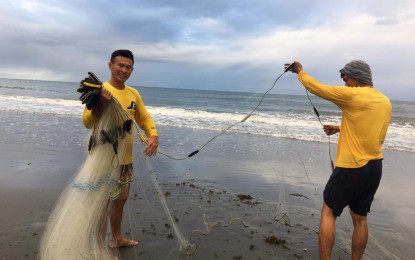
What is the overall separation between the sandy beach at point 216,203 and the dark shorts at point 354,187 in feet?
3.51

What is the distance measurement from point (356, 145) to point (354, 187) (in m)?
0.41

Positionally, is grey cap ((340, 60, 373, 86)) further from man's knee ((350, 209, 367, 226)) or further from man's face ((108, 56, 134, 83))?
man's face ((108, 56, 134, 83))

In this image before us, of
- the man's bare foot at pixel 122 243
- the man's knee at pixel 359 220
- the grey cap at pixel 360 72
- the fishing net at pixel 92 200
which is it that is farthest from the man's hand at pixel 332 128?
the man's bare foot at pixel 122 243

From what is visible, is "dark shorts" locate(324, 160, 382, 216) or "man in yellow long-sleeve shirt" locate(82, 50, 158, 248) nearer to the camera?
"dark shorts" locate(324, 160, 382, 216)

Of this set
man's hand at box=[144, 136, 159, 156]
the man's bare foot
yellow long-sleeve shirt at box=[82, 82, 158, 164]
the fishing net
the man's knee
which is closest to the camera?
the fishing net

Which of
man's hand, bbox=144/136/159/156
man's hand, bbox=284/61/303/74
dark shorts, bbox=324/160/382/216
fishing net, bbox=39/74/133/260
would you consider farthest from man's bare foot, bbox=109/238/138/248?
man's hand, bbox=284/61/303/74

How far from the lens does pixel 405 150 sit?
1230cm

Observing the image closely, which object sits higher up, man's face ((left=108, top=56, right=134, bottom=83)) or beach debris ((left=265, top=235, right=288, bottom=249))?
man's face ((left=108, top=56, right=134, bottom=83))

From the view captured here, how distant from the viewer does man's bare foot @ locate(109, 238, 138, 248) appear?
3.68 metres

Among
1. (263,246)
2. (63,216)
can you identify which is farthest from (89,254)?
(263,246)

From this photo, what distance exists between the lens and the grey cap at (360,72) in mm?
3164

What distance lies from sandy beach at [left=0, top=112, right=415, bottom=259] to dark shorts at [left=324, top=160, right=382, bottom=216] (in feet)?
3.51

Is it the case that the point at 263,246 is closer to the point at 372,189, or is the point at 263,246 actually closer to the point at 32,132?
the point at 372,189

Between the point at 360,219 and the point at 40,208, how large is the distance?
14.4 feet
